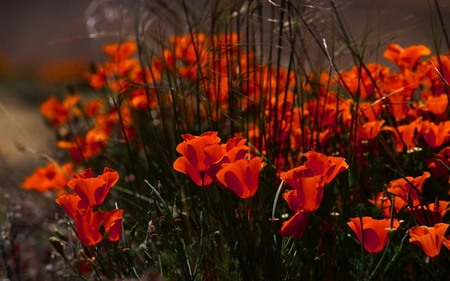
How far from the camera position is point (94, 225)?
1.35 meters

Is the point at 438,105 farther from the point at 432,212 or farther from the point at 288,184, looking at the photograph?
the point at 288,184

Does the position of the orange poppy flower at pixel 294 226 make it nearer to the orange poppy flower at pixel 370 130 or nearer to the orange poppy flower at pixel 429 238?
the orange poppy flower at pixel 429 238

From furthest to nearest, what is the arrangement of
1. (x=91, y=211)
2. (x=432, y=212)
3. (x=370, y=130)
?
1. (x=370, y=130)
2. (x=432, y=212)
3. (x=91, y=211)

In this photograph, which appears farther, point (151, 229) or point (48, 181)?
point (48, 181)

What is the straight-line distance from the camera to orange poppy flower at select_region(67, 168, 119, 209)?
1.39 metres

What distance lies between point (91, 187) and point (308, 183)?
1.47 ft

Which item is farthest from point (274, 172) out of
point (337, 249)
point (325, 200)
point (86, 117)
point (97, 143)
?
point (86, 117)

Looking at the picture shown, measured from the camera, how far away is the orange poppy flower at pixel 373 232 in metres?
1.41

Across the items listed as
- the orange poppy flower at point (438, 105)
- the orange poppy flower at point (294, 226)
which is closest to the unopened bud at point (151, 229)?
the orange poppy flower at point (294, 226)

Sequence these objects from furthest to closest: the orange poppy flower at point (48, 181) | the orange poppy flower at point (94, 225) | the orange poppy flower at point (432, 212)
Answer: the orange poppy flower at point (48, 181) → the orange poppy flower at point (432, 212) → the orange poppy flower at point (94, 225)

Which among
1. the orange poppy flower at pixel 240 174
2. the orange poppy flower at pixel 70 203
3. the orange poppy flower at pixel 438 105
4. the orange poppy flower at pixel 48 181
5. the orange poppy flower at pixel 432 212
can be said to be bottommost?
the orange poppy flower at pixel 48 181

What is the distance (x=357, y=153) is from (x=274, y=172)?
25 cm

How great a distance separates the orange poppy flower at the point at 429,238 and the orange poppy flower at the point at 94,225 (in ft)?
1.99

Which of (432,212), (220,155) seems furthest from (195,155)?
(432,212)
